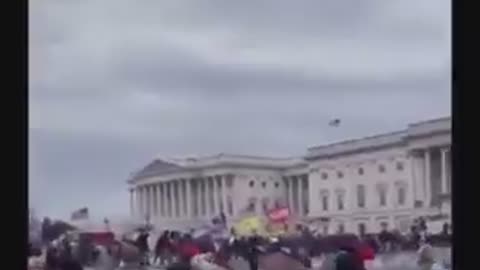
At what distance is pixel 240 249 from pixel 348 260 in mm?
1074

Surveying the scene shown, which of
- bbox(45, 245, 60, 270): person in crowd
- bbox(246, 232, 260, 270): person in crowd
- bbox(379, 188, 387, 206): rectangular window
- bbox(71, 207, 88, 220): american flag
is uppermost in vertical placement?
bbox(71, 207, 88, 220): american flag

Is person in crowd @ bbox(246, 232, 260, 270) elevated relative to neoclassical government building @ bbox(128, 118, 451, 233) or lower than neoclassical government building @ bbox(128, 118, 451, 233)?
lower

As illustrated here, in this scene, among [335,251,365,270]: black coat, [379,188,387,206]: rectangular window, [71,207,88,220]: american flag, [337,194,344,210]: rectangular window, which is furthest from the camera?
[337,194,344,210]: rectangular window

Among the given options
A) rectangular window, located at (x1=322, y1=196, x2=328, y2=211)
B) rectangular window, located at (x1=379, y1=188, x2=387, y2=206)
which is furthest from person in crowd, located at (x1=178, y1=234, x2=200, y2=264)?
rectangular window, located at (x1=379, y1=188, x2=387, y2=206)

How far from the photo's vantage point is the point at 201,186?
2.94 m

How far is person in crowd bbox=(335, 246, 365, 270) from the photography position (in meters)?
1.51

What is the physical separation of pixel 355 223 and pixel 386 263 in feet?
3.23

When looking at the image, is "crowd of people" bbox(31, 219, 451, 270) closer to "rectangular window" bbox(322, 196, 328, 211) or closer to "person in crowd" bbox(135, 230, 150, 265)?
"person in crowd" bbox(135, 230, 150, 265)

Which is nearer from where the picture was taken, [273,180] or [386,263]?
[386,263]

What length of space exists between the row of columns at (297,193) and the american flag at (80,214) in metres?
1.06

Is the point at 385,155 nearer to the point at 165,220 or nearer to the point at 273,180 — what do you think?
the point at 273,180

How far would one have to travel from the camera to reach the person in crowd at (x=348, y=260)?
4.96ft

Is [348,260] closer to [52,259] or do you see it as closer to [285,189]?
[52,259]
